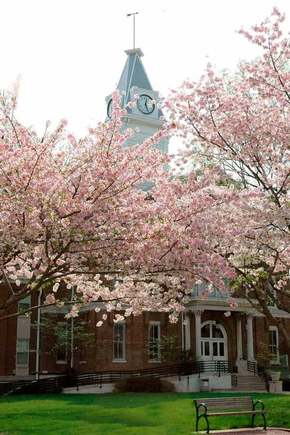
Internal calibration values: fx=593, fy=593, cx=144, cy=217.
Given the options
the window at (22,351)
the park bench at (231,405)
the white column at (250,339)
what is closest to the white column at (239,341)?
the white column at (250,339)

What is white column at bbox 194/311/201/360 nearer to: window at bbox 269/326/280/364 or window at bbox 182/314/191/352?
window at bbox 182/314/191/352

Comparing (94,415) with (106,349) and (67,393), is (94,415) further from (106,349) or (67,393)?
(106,349)

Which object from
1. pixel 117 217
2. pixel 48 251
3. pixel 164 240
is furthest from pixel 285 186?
pixel 48 251

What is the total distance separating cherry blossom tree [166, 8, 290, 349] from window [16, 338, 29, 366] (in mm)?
22486

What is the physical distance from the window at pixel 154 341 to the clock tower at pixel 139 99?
41.1 feet

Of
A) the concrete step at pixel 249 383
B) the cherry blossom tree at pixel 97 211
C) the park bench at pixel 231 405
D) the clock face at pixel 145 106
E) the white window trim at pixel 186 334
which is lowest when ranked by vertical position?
the concrete step at pixel 249 383

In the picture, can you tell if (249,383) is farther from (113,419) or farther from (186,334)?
(113,419)

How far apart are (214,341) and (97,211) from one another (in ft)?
94.2

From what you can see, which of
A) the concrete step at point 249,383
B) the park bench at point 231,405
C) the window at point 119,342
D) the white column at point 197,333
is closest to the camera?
the park bench at point 231,405

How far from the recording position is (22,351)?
33844 mm

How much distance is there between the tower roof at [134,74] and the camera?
1724 inches

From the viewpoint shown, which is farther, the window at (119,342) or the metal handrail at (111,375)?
the window at (119,342)

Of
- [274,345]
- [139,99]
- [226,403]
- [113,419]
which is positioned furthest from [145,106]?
Result: [226,403]

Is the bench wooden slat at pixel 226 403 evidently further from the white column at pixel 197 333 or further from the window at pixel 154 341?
the window at pixel 154 341
